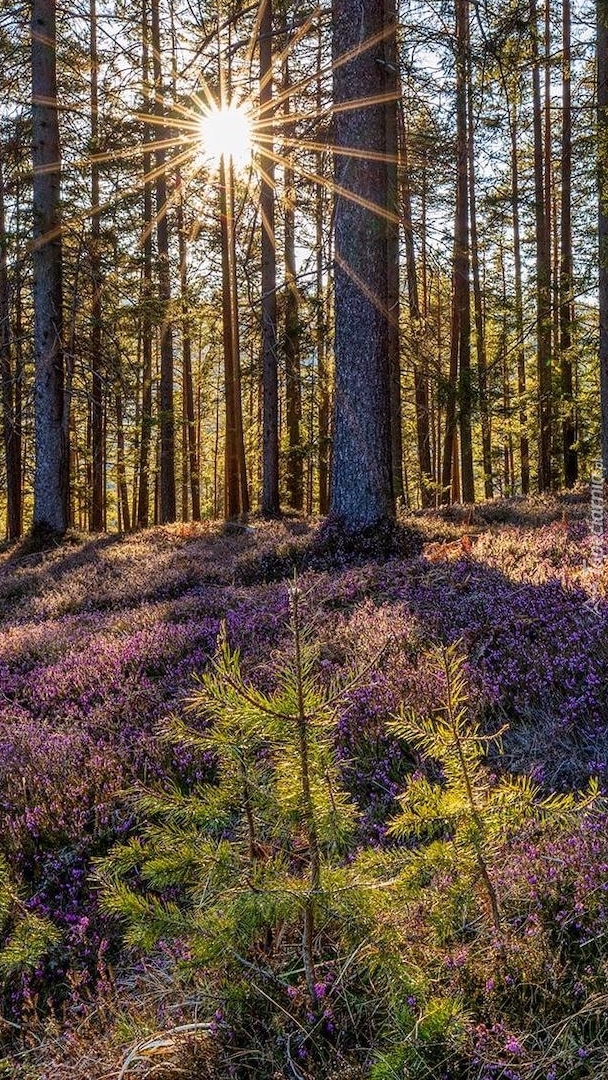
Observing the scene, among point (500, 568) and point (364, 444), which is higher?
point (364, 444)

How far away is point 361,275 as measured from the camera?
8.98 m

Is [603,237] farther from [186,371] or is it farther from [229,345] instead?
[186,371]

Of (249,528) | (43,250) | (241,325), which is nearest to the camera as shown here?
→ (249,528)

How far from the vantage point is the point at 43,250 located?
15438mm

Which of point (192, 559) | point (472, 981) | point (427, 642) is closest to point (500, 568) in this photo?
point (427, 642)

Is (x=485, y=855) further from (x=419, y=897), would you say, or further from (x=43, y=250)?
(x=43, y=250)

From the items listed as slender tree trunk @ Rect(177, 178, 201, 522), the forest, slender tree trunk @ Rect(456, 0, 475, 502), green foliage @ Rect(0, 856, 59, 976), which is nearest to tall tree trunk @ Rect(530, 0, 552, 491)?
slender tree trunk @ Rect(456, 0, 475, 502)

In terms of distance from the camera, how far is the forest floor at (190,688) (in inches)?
102

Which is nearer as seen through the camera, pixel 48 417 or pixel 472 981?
pixel 472 981

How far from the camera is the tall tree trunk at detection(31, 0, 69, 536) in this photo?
14994mm

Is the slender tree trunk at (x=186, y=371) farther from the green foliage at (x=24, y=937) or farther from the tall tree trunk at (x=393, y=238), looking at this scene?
the green foliage at (x=24, y=937)

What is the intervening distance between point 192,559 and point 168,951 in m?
8.29

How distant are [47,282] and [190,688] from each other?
13.8 metres

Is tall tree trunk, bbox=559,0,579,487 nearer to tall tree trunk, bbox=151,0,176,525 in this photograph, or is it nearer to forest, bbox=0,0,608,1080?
forest, bbox=0,0,608,1080
